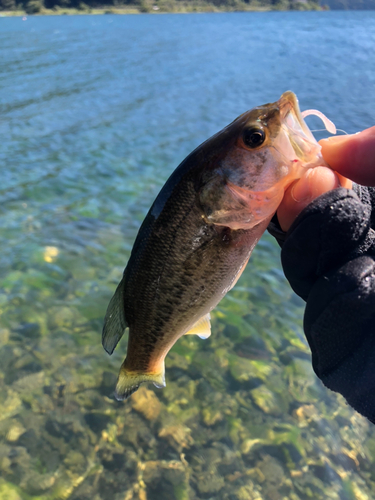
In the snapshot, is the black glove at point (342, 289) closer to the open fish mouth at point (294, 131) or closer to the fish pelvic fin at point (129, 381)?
the open fish mouth at point (294, 131)

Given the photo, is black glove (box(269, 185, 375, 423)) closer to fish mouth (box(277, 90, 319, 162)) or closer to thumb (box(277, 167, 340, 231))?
Answer: thumb (box(277, 167, 340, 231))

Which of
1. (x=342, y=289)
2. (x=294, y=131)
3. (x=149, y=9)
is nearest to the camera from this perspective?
(x=342, y=289)

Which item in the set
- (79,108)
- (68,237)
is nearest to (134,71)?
(79,108)

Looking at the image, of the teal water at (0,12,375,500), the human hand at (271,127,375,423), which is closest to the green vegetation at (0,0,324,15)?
the teal water at (0,12,375,500)

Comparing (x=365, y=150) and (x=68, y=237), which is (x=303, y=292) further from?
(x=68, y=237)

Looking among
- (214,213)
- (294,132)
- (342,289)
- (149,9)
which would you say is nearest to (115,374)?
(214,213)

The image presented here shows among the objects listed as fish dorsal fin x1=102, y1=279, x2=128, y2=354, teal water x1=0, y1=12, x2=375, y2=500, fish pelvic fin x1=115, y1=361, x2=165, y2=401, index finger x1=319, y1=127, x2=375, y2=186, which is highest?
index finger x1=319, y1=127, x2=375, y2=186

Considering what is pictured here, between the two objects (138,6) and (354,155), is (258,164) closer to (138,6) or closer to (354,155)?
(354,155)

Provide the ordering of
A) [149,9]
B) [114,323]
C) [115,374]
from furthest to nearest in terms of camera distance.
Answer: [149,9] → [115,374] → [114,323]
